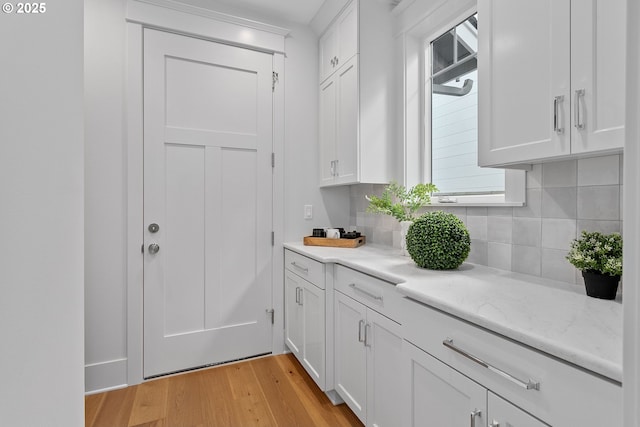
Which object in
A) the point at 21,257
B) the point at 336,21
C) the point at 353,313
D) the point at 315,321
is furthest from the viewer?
the point at 336,21

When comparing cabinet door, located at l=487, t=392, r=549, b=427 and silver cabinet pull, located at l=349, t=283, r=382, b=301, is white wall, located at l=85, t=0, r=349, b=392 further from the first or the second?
cabinet door, located at l=487, t=392, r=549, b=427

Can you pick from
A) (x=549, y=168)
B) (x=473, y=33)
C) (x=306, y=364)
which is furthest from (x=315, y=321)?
(x=473, y=33)

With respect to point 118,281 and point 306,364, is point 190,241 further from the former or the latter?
point 306,364

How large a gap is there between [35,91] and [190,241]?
2033 mm

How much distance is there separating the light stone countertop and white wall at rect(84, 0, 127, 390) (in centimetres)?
160

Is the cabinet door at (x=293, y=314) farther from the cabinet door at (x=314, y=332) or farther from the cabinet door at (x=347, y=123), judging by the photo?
the cabinet door at (x=347, y=123)

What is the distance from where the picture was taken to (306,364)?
6.81 ft

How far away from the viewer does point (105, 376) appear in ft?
6.56

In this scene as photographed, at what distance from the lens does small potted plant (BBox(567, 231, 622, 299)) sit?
97cm

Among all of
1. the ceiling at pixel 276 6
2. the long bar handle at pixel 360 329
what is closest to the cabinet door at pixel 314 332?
the long bar handle at pixel 360 329

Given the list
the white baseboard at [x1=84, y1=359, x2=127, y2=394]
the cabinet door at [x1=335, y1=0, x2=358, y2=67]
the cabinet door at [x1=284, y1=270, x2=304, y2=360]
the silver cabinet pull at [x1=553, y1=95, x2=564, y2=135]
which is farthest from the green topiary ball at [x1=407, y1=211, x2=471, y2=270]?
the white baseboard at [x1=84, y1=359, x2=127, y2=394]

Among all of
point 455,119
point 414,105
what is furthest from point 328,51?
point 455,119

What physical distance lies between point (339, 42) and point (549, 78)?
163cm

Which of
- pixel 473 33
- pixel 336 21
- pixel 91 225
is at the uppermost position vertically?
pixel 336 21
